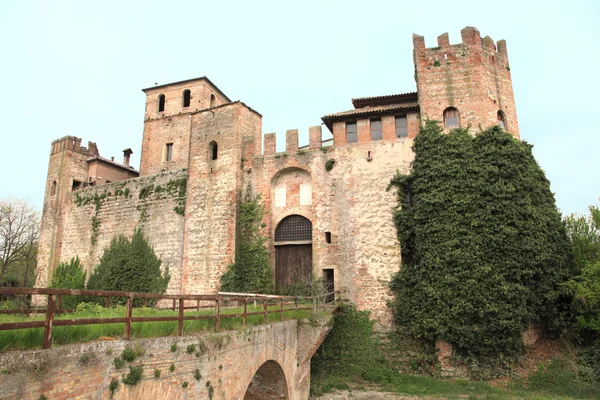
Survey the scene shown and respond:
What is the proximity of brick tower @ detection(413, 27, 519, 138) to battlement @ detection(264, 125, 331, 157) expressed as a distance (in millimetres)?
5066

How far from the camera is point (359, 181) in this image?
20156 mm

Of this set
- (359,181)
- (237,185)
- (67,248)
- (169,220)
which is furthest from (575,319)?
(67,248)

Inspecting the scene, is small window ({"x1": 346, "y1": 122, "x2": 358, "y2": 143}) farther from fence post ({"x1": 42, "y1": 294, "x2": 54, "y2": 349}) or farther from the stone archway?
fence post ({"x1": 42, "y1": 294, "x2": 54, "y2": 349})

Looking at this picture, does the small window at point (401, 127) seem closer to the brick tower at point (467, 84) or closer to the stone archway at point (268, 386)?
the brick tower at point (467, 84)

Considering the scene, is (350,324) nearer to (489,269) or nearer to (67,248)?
(489,269)

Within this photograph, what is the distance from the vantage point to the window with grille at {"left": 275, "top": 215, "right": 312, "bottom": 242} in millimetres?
21141

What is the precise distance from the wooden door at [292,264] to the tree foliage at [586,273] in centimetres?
1076

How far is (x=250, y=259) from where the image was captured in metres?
20.7

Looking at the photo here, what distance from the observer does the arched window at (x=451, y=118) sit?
19.2 meters

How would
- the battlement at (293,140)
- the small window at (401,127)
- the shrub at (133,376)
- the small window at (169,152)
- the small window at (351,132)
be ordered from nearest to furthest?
the shrub at (133,376), the small window at (401,127), the small window at (351,132), the battlement at (293,140), the small window at (169,152)

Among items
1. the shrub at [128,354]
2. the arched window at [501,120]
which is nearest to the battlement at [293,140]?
the arched window at [501,120]

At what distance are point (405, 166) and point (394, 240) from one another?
339 cm

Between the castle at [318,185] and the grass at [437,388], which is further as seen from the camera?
the castle at [318,185]

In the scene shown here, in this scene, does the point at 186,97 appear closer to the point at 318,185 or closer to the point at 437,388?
the point at 318,185
